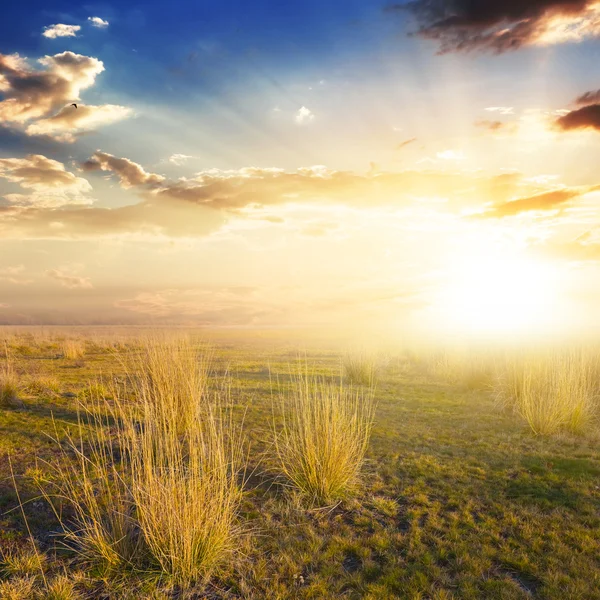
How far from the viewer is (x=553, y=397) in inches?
381

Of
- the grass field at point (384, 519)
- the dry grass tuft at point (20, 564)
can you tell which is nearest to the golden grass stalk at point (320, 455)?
the grass field at point (384, 519)

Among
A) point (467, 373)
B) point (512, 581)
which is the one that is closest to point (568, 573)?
point (512, 581)

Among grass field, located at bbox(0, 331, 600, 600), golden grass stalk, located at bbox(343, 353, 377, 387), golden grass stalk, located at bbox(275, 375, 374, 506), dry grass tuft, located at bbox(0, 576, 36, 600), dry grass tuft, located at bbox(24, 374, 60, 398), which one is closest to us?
dry grass tuft, located at bbox(0, 576, 36, 600)

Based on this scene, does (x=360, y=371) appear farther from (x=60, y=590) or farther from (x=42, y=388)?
(x=60, y=590)

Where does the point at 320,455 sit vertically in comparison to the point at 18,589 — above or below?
above

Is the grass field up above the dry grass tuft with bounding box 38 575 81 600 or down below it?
below

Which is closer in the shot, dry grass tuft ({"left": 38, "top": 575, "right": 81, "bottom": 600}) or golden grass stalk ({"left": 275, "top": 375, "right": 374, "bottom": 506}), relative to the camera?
dry grass tuft ({"left": 38, "top": 575, "right": 81, "bottom": 600})

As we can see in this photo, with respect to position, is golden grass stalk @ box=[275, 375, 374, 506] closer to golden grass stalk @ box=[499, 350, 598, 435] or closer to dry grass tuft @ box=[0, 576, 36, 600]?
dry grass tuft @ box=[0, 576, 36, 600]

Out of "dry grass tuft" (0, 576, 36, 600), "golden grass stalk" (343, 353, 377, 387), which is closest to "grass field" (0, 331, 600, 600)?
"dry grass tuft" (0, 576, 36, 600)

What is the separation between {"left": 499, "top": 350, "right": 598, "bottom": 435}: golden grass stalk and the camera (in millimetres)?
9328

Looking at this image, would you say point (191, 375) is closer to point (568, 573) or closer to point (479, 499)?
point (479, 499)

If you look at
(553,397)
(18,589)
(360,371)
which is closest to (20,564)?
(18,589)

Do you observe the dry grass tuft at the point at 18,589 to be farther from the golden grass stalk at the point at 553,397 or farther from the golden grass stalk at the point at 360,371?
the golden grass stalk at the point at 360,371

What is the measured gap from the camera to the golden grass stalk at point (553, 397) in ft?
30.6
